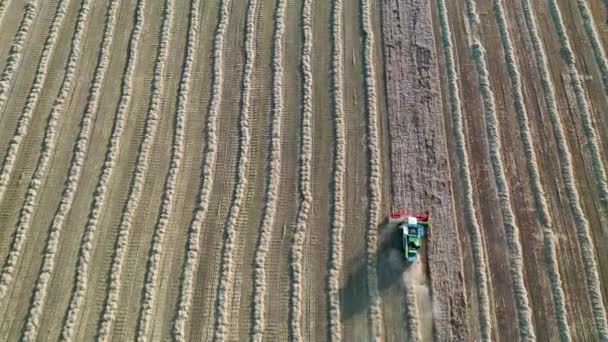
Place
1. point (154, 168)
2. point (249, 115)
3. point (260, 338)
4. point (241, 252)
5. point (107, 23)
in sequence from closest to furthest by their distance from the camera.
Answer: point (260, 338) → point (241, 252) → point (154, 168) → point (249, 115) → point (107, 23)

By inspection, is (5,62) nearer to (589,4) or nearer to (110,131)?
(110,131)

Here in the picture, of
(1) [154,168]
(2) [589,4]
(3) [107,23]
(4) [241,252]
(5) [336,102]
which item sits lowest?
(4) [241,252]

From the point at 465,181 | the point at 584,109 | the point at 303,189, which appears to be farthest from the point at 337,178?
the point at 584,109

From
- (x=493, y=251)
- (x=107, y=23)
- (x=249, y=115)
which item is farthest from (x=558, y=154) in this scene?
(x=107, y=23)

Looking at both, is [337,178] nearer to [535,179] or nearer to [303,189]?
[303,189]

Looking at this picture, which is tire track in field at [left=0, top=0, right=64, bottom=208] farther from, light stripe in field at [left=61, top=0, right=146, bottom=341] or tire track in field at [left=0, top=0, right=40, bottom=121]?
light stripe in field at [left=61, top=0, right=146, bottom=341]
